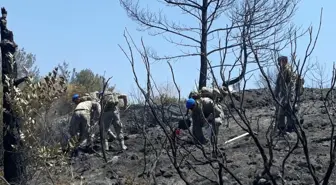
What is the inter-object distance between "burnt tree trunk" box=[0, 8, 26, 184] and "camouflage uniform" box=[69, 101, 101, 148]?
658cm

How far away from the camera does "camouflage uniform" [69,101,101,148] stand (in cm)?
1691

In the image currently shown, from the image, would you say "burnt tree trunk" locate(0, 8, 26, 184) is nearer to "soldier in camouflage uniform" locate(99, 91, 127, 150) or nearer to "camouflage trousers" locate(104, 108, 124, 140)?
"soldier in camouflage uniform" locate(99, 91, 127, 150)

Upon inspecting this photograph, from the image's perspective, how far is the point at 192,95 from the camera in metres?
14.6

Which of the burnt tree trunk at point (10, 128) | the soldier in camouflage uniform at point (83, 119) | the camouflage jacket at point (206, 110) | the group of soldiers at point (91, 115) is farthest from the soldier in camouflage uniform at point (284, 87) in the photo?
the soldier in camouflage uniform at point (83, 119)

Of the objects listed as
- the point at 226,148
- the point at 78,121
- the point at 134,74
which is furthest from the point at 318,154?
the point at 134,74

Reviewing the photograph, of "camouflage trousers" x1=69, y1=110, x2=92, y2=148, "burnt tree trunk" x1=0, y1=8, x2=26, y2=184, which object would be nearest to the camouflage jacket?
"camouflage trousers" x1=69, y1=110, x2=92, y2=148

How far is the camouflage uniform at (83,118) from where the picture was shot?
16.9m

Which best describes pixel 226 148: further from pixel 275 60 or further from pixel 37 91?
pixel 275 60

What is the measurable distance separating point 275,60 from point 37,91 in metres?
2.80

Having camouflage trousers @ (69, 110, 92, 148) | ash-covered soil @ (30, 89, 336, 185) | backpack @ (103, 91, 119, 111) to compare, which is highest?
backpack @ (103, 91, 119, 111)

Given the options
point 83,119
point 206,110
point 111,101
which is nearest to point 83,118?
point 83,119

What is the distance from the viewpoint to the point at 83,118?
674 inches

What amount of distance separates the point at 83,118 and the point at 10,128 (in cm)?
786

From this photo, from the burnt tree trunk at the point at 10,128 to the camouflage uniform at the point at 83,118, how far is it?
21.6 ft
